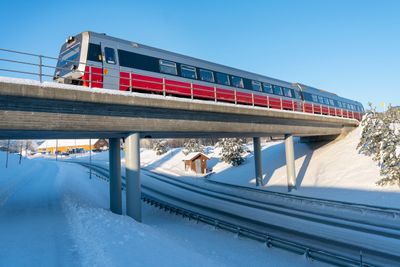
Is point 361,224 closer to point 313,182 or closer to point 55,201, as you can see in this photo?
point 313,182

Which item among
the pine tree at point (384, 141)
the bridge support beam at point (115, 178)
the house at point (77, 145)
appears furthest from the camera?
the house at point (77, 145)

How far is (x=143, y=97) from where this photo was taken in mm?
14242

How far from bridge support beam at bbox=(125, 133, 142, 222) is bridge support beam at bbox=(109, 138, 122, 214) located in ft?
13.1

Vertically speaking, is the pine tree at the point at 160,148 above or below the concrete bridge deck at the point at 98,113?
below

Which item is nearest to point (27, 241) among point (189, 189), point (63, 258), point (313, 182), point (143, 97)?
point (63, 258)

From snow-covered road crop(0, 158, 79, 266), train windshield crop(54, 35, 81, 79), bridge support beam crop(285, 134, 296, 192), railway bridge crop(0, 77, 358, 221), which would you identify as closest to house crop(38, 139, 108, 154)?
bridge support beam crop(285, 134, 296, 192)

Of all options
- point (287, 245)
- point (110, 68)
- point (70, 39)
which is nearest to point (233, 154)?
point (110, 68)

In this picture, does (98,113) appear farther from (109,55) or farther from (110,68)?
(109,55)

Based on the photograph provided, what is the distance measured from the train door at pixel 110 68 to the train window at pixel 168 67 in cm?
341

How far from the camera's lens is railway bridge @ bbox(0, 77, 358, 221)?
11117 mm

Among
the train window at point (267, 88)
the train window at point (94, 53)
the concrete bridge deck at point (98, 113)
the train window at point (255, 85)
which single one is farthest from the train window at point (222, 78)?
the train window at point (94, 53)

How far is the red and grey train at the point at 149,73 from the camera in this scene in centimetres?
1488

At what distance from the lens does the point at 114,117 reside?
44.9 ft

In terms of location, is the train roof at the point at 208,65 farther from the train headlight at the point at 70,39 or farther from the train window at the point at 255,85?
the train headlight at the point at 70,39
